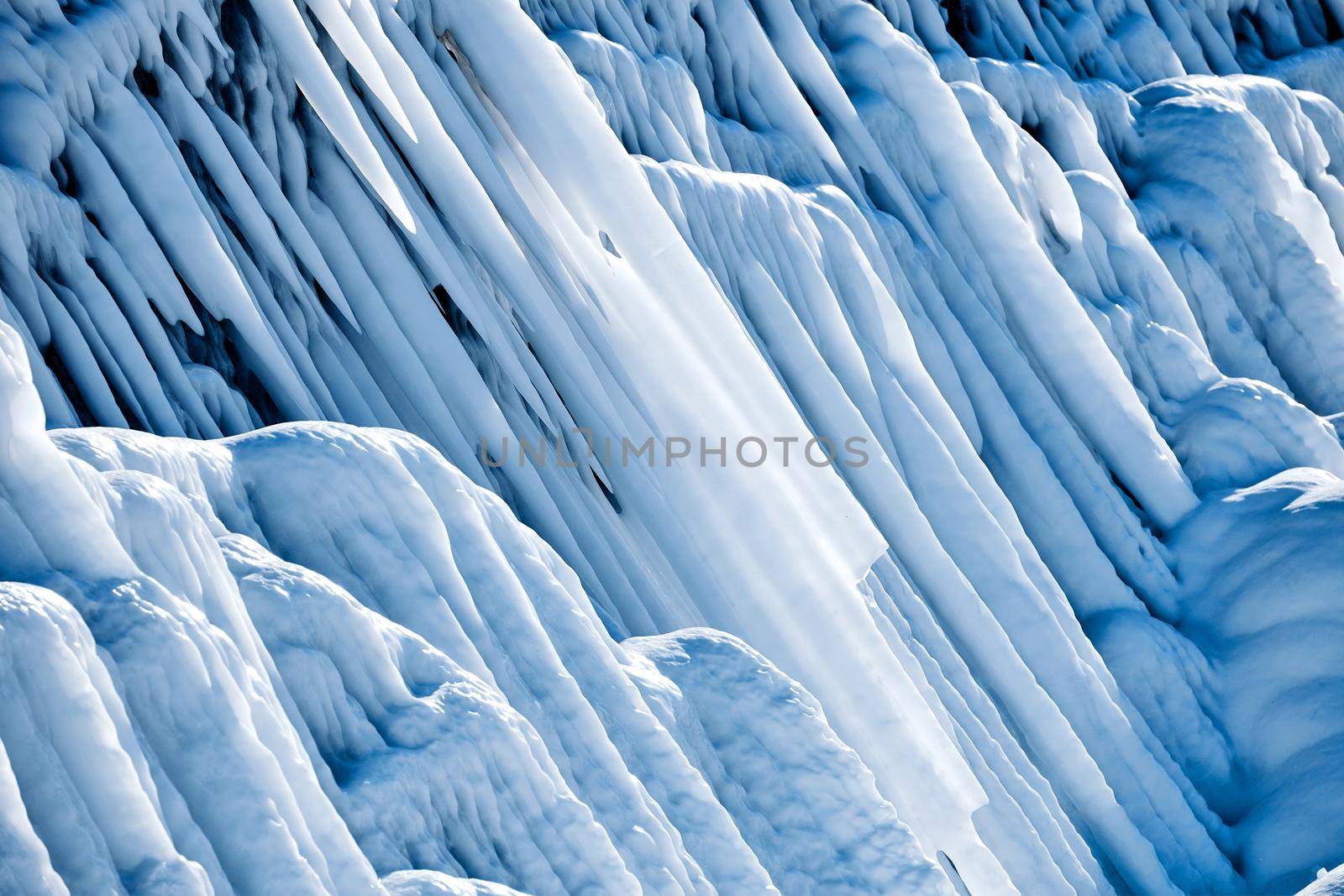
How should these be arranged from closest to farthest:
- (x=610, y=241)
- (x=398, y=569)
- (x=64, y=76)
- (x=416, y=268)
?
(x=398, y=569) < (x=64, y=76) < (x=416, y=268) < (x=610, y=241)

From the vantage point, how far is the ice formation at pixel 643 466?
3057 millimetres

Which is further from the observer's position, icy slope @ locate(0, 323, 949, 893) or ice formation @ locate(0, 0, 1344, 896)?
ice formation @ locate(0, 0, 1344, 896)

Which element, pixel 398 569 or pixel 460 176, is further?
pixel 460 176

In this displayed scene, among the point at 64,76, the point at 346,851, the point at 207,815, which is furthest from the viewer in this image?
the point at 64,76

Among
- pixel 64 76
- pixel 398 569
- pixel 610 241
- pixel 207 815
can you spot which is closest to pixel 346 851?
pixel 207 815

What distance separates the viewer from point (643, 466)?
16.6ft

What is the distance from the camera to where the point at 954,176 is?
7285 mm

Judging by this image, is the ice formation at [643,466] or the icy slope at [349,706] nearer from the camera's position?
the icy slope at [349,706]

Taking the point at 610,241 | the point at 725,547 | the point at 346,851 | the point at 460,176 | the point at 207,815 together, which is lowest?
the point at 725,547

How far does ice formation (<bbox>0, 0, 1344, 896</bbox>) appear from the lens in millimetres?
3057

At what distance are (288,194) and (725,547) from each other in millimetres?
1630

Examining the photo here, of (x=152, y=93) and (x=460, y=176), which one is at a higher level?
(x=152, y=93)

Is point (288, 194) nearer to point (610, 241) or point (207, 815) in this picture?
point (610, 241)

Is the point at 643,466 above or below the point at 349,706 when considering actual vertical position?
below
